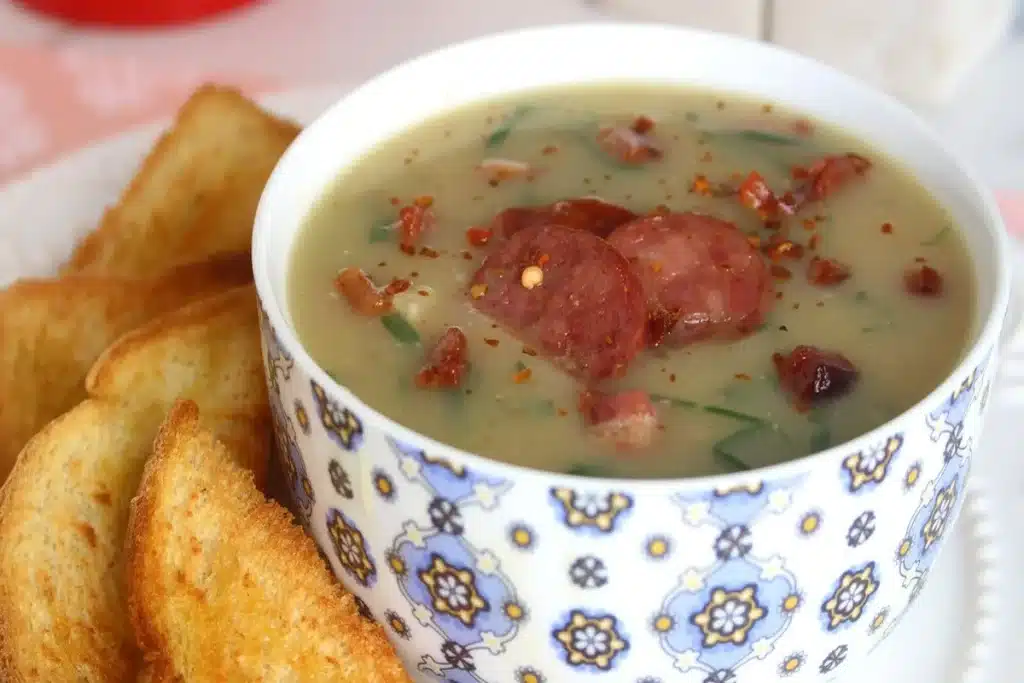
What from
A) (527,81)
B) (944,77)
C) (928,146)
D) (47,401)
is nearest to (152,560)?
(47,401)

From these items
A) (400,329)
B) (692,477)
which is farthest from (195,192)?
(692,477)

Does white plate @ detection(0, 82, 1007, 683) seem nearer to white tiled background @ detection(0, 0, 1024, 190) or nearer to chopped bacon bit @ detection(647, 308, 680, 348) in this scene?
chopped bacon bit @ detection(647, 308, 680, 348)

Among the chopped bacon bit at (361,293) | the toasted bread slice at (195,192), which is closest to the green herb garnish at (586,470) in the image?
the chopped bacon bit at (361,293)

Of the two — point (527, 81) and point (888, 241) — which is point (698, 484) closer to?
point (888, 241)

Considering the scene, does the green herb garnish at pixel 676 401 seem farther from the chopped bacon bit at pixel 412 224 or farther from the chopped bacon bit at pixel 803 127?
the chopped bacon bit at pixel 803 127

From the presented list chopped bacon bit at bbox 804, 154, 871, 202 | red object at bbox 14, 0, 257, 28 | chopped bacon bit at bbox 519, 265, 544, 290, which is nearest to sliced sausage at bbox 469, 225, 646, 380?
chopped bacon bit at bbox 519, 265, 544, 290

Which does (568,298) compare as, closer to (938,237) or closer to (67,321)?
(938,237)
